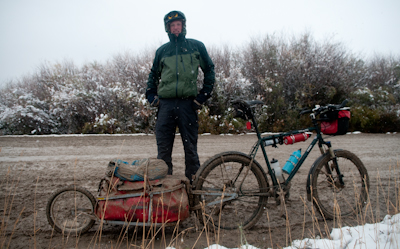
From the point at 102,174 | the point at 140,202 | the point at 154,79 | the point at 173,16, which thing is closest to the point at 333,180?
the point at 140,202

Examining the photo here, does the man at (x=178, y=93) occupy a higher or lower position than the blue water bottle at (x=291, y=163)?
higher

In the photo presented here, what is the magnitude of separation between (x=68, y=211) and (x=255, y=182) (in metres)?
1.91

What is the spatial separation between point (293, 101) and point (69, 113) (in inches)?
377

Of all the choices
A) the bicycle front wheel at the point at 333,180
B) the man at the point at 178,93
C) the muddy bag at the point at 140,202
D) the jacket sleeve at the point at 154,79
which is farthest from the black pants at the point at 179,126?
the bicycle front wheel at the point at 333,180

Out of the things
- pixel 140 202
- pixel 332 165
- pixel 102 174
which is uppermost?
pixel 332 165

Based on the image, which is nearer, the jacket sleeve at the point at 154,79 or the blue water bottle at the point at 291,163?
the blue water bottle at the point at 291,163

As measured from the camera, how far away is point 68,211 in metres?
2.48

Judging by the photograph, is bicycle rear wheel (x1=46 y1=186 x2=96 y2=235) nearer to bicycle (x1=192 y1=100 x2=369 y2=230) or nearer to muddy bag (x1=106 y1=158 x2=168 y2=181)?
muddy bag (x1=106 y1=158 x2=168 y2=181)

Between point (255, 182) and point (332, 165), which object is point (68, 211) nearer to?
point (255, 182)

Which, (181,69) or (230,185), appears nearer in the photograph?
(230,185)

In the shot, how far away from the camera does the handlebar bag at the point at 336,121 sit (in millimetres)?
2744

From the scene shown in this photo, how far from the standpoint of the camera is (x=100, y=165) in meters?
4.79

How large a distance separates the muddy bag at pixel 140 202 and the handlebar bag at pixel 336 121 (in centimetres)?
179

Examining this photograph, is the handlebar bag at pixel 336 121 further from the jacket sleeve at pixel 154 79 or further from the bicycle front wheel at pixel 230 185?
the jacket sleeve at pixel 154 79
